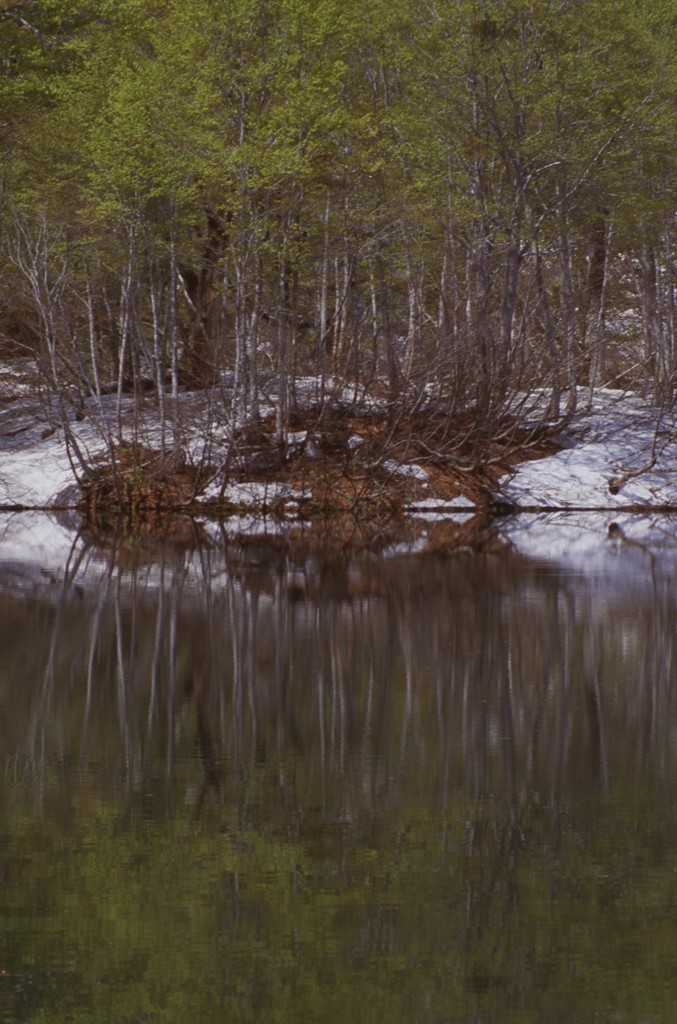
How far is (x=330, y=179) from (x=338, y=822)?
24.1m

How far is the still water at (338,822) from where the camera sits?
4.71 meters

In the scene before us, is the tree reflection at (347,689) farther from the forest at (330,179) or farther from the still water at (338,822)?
the forest at (330,179)

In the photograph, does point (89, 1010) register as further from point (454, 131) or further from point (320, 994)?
point (454, 131)

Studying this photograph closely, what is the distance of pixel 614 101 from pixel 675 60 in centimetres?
166

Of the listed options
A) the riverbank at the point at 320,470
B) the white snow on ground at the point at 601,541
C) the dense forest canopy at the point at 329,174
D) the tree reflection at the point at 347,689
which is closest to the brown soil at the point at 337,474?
the riverbank at the point at 320,470

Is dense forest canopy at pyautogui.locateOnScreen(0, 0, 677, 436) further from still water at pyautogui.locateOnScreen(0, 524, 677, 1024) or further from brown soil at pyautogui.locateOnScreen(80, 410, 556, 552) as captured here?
still water at pyautogui.locateOnScreen(0, 524, 677, 1024)

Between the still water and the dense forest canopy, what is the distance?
15.8m

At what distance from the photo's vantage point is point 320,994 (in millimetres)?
4609

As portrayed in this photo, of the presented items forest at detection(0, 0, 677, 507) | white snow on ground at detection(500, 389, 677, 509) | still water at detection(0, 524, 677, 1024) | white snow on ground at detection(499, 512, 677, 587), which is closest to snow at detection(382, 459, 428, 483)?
forest at detection(0, 0, 677, 507)

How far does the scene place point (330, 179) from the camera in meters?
29.3

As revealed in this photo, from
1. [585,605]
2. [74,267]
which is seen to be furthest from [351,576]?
[74,267]

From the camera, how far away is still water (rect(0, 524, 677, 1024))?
4.71 m

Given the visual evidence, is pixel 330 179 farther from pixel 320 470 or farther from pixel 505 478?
pixel 505 478

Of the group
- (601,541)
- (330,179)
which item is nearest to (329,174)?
(330,179)
